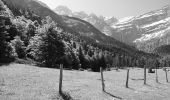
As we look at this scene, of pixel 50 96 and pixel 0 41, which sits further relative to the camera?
pixel 0 41

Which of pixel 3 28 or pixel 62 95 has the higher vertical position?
pixel 3 28

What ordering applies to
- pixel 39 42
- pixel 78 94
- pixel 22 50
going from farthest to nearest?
pixel 22 50
pixel 39 42
pixel 78 94

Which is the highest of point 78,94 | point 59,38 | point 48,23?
point 48,23

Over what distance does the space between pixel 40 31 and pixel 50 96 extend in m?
46.7

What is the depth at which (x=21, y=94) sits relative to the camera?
1777cm

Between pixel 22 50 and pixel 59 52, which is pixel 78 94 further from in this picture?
pixel 22 50

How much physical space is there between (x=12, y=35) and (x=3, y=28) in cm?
3192

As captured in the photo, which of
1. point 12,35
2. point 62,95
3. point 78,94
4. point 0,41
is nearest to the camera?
point 62,95

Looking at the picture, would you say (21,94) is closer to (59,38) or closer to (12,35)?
(59,38)

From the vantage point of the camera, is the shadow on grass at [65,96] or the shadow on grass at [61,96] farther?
the shadow on grass at [65,96]

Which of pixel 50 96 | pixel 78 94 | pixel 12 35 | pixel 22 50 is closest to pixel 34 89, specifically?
pixel 50 96

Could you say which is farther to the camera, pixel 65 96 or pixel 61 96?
pixel 65 96

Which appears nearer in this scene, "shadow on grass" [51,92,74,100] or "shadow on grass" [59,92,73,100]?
"shadow on grass" [51,92,74,100]

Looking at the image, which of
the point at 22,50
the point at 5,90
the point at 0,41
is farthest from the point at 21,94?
the point at 22,50
